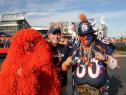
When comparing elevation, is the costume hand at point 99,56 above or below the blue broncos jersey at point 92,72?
above

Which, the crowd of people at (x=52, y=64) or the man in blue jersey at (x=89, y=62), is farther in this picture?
the man in blue jersey at (x=89, y=62)

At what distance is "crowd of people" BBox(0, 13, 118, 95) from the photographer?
4.41 m

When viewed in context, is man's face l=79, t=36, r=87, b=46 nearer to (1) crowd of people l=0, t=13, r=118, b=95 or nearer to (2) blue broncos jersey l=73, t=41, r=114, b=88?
(1) crowd of people l=0, t=13, r=118, b=95

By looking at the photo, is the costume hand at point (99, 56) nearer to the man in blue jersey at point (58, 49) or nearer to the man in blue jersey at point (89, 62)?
the man in blue jersey at point (89, 62)

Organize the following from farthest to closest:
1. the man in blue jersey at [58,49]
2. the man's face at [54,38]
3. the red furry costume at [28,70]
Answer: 1. the man's face at [54,38]
2. the man in blue jersey at [58,49]
3. the red furry costume at [28,70]

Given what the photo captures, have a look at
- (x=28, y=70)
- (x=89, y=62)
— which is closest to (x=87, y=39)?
(x=89, y=62)

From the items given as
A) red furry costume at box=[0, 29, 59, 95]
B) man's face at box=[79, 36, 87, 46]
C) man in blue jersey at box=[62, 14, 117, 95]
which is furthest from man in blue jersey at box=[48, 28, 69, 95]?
red furry costume at box=[0, 29, 59, 95]

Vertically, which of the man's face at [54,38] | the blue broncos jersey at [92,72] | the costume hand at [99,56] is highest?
the man's face at [54,38]

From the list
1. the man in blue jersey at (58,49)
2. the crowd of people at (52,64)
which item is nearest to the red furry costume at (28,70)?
the crowd of people at (52,64)

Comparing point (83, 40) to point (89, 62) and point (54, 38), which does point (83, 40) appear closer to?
point (89, 62)

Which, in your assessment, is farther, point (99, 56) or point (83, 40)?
point (83, 40)

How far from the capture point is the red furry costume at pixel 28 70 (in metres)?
4.37

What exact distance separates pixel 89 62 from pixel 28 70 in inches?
48.7

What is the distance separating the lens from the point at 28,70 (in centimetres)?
441
